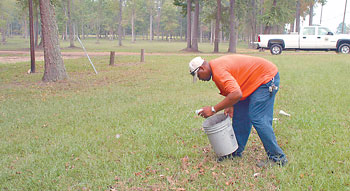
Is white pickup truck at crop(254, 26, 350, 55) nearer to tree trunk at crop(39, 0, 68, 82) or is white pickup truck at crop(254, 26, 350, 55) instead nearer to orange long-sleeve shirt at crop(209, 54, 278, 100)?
tree trunk at crop(39, 0, 68, 82)

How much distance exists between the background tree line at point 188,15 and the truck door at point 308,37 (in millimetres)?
7538

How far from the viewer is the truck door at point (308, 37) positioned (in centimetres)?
2161

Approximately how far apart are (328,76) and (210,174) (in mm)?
9252

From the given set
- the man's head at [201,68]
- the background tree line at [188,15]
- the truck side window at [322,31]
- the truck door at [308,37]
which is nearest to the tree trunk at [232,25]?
the background tree line at [188,15]

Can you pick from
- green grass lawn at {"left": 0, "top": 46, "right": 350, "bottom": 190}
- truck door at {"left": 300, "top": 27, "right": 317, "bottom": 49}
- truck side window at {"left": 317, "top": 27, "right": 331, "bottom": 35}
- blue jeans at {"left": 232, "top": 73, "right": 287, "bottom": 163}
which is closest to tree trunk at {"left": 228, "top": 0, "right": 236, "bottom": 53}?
truck door at {"left": 300, "top": 27, "right": 317, "bottom": 49}

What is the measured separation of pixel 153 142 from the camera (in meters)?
5.38

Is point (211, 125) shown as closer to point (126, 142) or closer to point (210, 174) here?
point (210, 174)

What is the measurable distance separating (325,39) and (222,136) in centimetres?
2008

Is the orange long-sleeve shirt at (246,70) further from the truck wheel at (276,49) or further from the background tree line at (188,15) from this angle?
the background tree line at (188,15)

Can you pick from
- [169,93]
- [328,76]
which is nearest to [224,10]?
[328,76]

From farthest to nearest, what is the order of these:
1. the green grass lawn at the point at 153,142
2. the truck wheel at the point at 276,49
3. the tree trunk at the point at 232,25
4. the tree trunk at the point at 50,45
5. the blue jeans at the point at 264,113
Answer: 1. the tree trunk at the point at 232,25
2. the truck wheel at the point at 276,49
3. the tree trunk at the point at 50,45
4. the green grass lawn at the point at 153,142
5. the blue jeans at the point at 264,113

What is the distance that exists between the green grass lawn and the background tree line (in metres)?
21.2

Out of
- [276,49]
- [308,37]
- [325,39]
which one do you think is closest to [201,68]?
[276,49]

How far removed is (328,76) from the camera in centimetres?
1178
